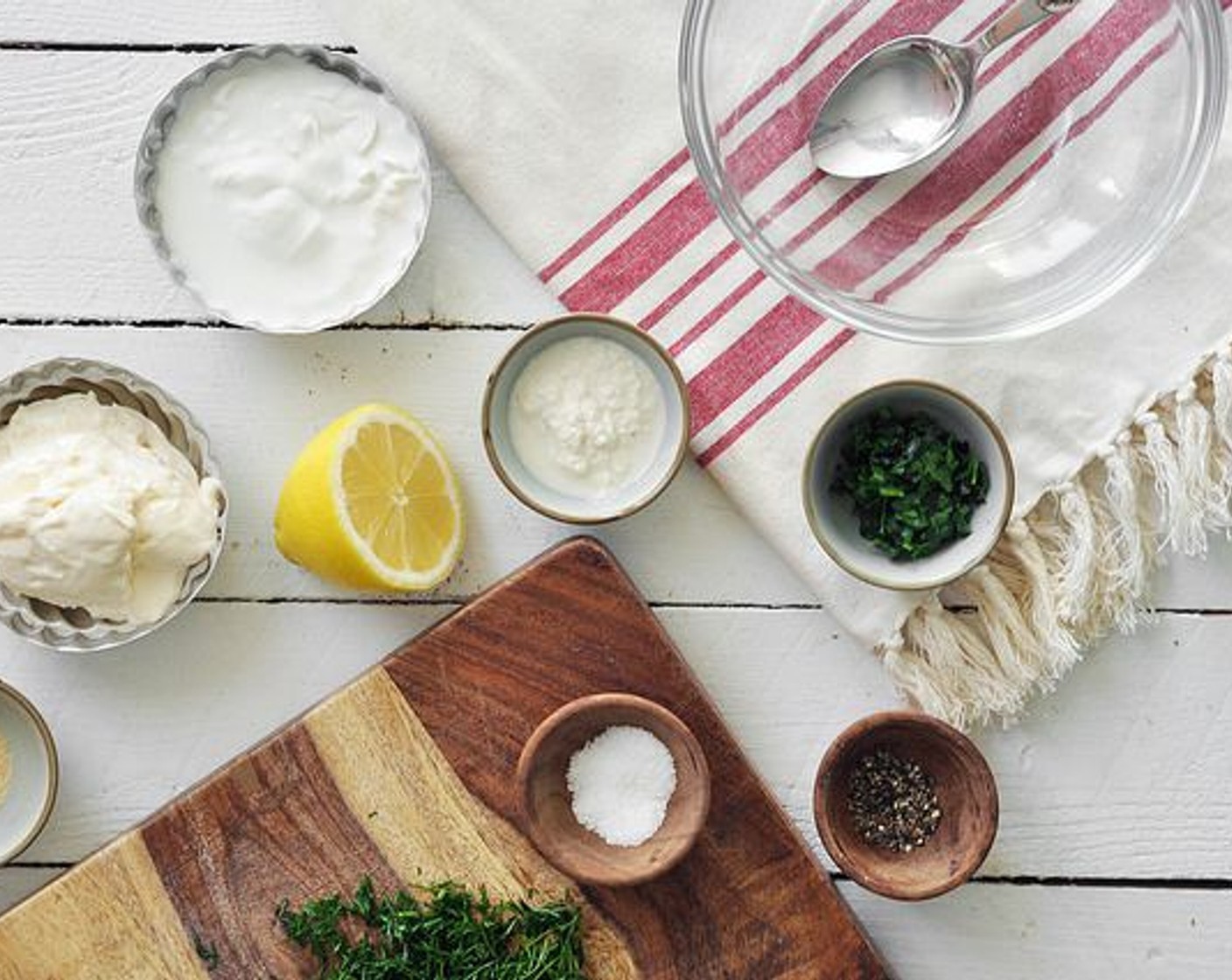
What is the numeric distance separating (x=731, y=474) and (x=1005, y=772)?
0.43 meters

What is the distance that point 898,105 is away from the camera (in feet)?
5.43

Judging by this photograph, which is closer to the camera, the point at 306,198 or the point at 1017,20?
the point at 1017,20

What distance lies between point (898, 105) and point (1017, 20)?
14 cm

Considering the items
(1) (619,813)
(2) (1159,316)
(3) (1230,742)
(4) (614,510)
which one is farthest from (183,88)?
(3) (1230,742)

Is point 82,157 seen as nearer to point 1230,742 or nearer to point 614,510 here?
point 614,510

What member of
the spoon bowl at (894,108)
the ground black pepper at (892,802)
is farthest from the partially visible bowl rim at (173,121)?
the ground black pepper at (892,802)

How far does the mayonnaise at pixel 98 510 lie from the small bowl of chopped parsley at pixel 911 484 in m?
0.63

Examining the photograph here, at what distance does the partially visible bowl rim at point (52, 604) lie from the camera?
5.54 ft

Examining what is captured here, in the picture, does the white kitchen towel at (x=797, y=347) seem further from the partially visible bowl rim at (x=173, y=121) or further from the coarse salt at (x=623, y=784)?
the coarse salt at (x=623, y=784)

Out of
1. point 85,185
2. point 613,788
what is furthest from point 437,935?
point 85,185

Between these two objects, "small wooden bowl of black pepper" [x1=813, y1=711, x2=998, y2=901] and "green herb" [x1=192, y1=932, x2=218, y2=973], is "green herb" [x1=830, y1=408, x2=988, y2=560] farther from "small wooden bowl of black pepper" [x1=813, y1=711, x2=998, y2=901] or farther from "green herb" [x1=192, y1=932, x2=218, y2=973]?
"green herb" [x1=192, y1=932, x2=218, y2=973]

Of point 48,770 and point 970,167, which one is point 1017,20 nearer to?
point 970,167

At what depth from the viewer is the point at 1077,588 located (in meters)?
1.72

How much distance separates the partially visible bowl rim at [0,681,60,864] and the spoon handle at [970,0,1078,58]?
114 centimetres
